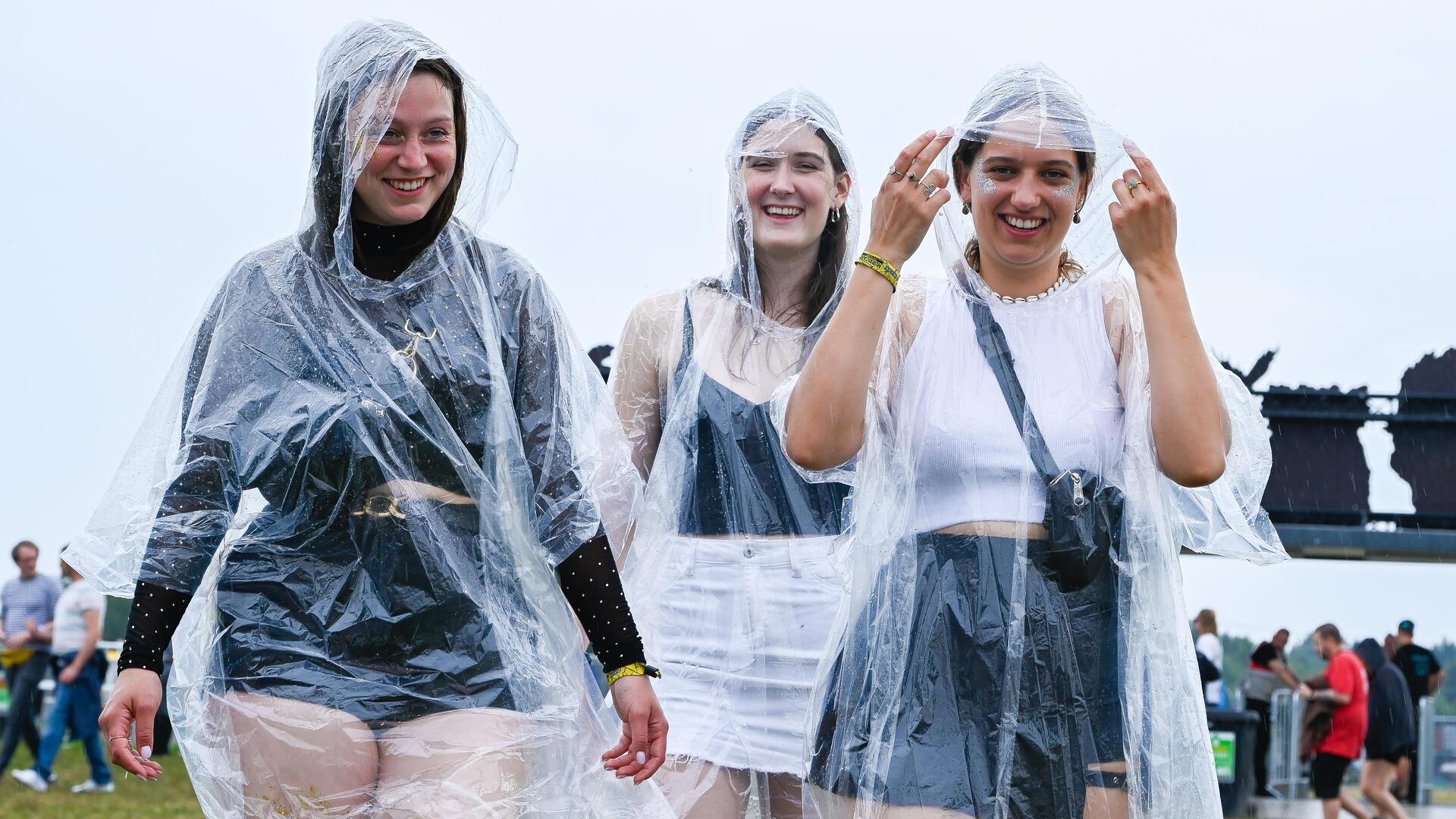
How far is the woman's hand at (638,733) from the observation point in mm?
2238

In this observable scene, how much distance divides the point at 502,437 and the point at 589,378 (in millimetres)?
263

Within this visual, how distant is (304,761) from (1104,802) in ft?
3.30

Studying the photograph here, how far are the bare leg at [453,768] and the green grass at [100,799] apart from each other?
511 centimetres

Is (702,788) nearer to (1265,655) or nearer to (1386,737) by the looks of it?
(1386,737)

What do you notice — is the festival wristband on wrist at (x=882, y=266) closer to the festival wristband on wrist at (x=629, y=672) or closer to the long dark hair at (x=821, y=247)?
the festival wristband on wrist at (x=629, y=672)

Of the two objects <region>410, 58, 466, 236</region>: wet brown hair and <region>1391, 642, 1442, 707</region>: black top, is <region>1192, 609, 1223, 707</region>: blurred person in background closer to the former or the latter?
<region>1391, 642, 1442, 707</region>: black top

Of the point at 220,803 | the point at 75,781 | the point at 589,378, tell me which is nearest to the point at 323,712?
the point at 220,803

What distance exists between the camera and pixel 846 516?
2.62 m

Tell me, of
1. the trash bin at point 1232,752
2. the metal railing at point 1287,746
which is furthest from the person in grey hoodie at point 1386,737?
the metal railing at point 1287,746

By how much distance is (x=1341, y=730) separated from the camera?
9.14 metres

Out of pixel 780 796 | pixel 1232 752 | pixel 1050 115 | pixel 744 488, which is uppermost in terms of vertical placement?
pixel 1050 115

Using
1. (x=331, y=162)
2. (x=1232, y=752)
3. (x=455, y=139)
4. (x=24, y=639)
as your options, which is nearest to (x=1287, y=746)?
(x=1232, y=752)

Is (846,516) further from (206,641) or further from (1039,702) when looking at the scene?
(206,641)

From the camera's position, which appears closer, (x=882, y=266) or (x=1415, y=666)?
(x=882, y=266)
